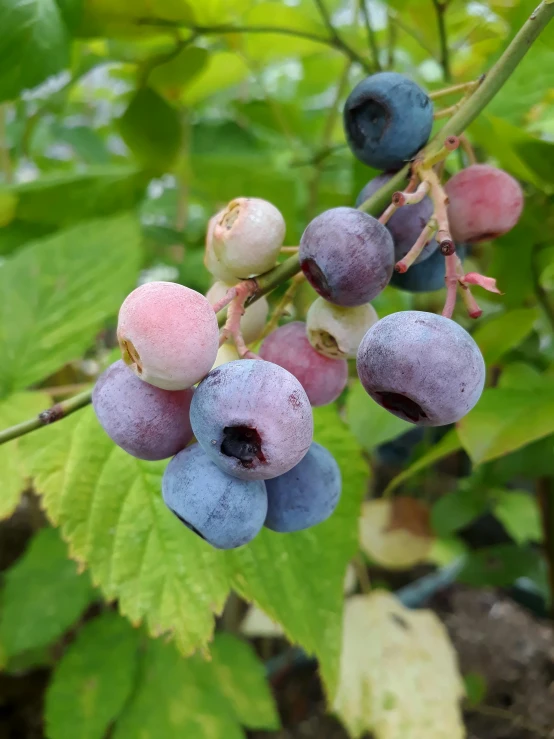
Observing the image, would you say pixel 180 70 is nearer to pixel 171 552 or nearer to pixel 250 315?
pixel 250 315

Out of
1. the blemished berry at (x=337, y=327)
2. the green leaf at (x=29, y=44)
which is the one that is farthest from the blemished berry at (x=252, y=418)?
the green leaf at (x=29, y=44)

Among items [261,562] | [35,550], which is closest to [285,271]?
[261,562]

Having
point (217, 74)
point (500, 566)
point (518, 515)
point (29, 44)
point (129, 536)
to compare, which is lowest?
point (500, 566)

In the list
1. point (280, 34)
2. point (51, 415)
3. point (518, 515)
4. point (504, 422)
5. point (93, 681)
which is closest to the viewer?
point (51, 415)

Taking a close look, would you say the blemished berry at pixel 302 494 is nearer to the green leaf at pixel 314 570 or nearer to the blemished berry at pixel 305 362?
the blemished berry at pixel 305 362

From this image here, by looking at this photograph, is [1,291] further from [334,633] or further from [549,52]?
[549,52]

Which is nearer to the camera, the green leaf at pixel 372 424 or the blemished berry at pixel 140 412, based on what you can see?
the blemished berry at pixel 140 412

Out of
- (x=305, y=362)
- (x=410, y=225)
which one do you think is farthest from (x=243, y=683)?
(x=410, y=225)
